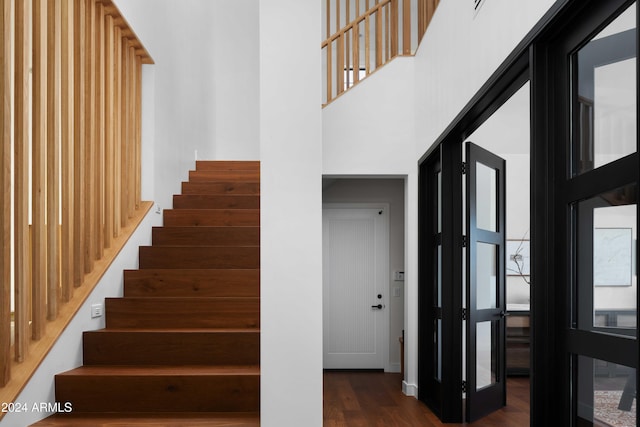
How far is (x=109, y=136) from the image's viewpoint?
4.07 meters

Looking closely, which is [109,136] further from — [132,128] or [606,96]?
[606,96]

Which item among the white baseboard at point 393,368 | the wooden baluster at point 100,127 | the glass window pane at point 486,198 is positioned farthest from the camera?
the white baseboard at point 393,368

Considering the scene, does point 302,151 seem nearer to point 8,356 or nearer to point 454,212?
point 8,356

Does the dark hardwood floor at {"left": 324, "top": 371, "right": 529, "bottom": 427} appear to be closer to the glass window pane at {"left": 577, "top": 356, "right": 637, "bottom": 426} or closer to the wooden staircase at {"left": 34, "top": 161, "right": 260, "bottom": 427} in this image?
the wooden staircase at {"left": 34, "top": 161, "right": 260, "bottom": 427}

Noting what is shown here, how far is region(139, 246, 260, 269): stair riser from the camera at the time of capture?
4.21m

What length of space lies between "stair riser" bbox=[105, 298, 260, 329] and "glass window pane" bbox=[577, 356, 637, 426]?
6.60 ft

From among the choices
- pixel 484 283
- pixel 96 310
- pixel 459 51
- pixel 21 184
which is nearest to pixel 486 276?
pixel 484 283

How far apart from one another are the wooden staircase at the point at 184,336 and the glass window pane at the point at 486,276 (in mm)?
1729

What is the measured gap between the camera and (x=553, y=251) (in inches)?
92.1

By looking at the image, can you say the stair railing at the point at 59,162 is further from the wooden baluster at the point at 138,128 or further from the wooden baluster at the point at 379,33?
the wooden baluster at the point at 379,33

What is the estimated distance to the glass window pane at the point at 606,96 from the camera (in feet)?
6.00

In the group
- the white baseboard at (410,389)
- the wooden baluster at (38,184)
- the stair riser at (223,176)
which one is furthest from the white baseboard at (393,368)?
the wooden baluster at (38,184)

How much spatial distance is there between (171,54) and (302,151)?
10.8 ft

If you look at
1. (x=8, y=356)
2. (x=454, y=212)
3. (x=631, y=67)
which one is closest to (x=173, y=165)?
(x=454, y=212)
